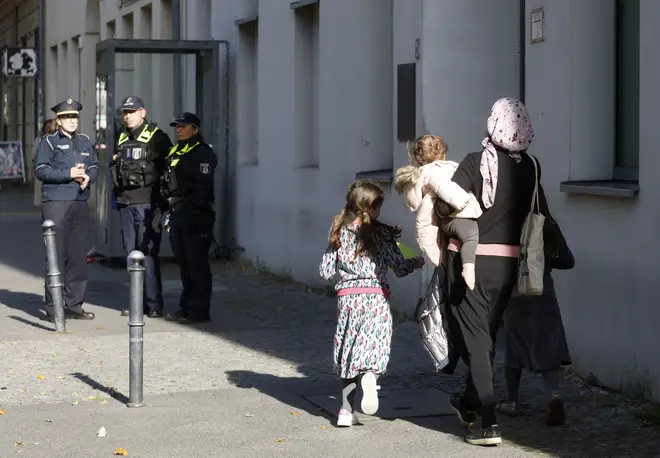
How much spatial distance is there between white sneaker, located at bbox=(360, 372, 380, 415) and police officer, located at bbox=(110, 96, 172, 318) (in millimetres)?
4886

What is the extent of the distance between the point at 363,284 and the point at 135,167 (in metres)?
4.92

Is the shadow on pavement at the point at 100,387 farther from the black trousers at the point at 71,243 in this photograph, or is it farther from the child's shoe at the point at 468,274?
the black trousers at the point at 71,243

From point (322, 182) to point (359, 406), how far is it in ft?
19.9

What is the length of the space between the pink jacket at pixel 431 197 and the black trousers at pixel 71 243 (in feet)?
17.1

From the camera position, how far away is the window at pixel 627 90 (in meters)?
8.82

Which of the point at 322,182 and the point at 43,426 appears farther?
the point at 322,182

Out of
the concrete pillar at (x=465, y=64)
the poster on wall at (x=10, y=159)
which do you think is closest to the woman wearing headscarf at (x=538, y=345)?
the concrete pillar at (x=465, y=64)

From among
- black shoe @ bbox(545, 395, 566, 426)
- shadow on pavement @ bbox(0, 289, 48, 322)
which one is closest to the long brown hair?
black shoe @ bbox(545, 395, 566, 426)

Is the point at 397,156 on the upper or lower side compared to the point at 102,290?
upper

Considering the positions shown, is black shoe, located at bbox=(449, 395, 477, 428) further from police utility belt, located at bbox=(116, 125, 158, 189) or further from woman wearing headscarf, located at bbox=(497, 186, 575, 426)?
police utility belt, located at bbox=(116, 125, 158, 189)

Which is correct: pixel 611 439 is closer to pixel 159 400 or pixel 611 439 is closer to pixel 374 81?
pixel 159 400

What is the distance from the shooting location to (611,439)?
7.21 meters

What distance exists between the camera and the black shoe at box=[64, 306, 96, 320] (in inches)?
482

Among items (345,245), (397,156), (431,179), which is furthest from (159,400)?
(397,156)
